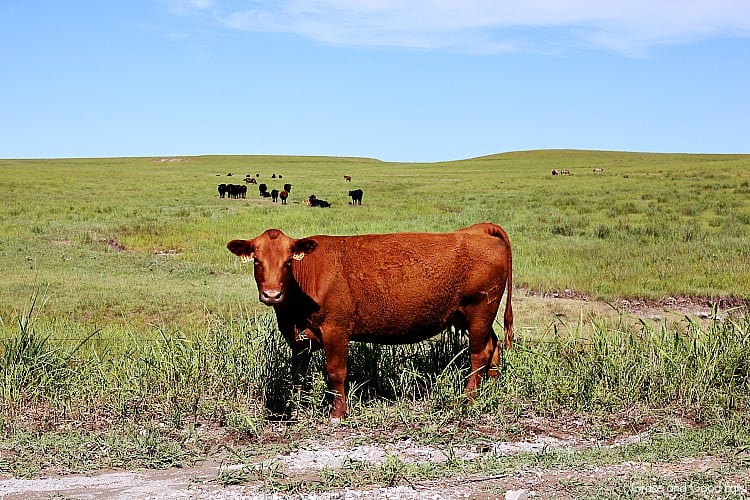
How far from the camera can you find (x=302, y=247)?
662cm

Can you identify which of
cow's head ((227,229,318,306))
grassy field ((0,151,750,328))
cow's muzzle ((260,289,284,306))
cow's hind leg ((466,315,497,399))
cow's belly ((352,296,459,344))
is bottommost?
grassy field ((0,151,750,328))

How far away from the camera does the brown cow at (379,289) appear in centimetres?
685

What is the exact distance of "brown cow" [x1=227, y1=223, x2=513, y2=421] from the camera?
270 inches

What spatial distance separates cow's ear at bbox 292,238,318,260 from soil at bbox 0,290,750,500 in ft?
4.56

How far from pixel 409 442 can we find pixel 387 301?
4.43 ft

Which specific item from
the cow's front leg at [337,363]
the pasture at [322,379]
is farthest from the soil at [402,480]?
the cow's front leg at [337,363]

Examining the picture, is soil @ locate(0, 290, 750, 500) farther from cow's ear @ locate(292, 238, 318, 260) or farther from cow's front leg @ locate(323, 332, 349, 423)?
cow's ear @ locate(292, 238, 318, 260)

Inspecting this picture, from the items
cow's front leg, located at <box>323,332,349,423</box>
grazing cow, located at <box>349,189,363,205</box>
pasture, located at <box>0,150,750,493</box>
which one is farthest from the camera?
grazing cow, located at <box>349,189,363,205</box>

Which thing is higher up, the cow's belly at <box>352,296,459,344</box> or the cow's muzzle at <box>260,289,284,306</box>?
the cow's muzzle at <box>260,289,284,306</box>

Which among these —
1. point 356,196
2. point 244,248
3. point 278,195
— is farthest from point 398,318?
point 278,195

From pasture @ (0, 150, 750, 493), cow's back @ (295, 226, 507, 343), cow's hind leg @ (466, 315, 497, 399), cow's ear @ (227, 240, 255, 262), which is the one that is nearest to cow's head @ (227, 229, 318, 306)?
cow's ear @ (227, 240, 255, 262)

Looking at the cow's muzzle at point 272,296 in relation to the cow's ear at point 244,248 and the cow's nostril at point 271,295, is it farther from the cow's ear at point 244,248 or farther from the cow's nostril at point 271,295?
the cow's ear at point 244,248

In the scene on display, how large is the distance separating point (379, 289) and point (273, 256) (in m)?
1.04

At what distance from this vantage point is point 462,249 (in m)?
7.28
